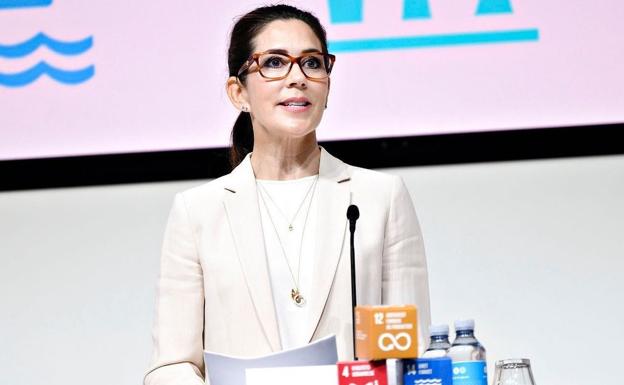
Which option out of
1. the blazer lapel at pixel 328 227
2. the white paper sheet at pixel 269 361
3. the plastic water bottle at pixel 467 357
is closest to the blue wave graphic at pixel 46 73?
the blazer lapel at pixel 328 227

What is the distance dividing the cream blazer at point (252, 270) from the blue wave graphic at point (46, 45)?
4.22 ft

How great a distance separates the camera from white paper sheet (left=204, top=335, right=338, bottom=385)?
5.50 feet

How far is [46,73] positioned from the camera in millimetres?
3357

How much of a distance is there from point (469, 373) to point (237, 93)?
1.00 meters

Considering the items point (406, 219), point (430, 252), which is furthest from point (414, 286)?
point (430, 252)

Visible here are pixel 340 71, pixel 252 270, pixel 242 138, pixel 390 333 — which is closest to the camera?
pixel 390 333

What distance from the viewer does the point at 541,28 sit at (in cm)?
328

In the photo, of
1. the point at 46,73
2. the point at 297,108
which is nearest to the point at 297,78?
the point at 297,108

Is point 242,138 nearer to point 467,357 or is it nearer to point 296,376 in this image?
point 467,357

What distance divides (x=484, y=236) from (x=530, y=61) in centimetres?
57

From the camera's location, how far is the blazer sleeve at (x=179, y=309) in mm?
2096

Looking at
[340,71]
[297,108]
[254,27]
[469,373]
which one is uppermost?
[340,71]

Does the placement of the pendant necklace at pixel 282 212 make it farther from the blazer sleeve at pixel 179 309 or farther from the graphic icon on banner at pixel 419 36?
the graphic icon on banner at pixel 419 36

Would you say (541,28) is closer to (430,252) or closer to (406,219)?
(430,252)
